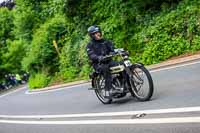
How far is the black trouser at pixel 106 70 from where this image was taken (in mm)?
9477

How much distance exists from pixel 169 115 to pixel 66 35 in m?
18.6

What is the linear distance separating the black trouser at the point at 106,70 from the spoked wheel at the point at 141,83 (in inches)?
21.7

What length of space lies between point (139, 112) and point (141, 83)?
96 cm

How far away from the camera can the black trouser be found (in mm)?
9477

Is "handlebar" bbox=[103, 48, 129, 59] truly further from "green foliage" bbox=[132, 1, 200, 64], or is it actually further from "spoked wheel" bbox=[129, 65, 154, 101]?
"green foliage" bbox=[132, 1, 200, 64]

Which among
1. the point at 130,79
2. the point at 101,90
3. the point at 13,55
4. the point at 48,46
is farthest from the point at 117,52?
the point at 13,55

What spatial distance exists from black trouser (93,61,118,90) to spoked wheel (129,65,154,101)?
55 centimetres

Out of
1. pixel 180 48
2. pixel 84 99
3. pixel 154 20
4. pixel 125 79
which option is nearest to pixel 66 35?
pixel 154 20

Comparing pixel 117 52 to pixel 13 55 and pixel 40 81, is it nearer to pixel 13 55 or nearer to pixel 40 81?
pixel 40 81

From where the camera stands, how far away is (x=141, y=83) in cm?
889

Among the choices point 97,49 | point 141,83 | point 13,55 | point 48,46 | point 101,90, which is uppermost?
point 97,49

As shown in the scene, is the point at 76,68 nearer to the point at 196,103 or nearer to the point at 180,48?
the point at 180,48

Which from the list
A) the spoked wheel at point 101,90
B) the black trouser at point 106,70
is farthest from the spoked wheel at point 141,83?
the spoked wheel at point 101,90

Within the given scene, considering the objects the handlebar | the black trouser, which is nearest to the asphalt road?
the black trouser
